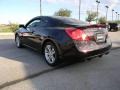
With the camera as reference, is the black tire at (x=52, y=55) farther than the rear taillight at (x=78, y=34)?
Yes

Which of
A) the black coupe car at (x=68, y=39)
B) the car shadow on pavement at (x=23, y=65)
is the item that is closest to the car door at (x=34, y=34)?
the black coupe car at (x=68, y=39)

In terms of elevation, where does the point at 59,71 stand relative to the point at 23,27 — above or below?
below

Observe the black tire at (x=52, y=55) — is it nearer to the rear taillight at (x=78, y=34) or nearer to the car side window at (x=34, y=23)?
the rear taillight at (x=78, y=34)

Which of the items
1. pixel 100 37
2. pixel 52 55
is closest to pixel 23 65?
pixel 52 55

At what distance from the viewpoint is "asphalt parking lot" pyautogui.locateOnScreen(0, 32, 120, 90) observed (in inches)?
188

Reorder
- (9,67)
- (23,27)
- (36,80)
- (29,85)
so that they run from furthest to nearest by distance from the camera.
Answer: (23,27)
(9,67)
(36,80)
(29,85)

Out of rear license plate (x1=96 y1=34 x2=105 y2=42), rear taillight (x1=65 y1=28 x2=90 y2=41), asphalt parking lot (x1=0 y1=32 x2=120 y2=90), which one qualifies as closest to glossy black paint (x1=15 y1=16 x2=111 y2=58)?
rear taillight (x1=65 y1=28 x2=90 y2=41)

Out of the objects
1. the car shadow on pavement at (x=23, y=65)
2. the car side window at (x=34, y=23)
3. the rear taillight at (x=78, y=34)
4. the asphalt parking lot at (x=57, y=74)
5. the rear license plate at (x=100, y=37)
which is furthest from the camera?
the car side window at (x=34, y=23)

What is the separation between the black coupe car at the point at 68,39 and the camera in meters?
5.80

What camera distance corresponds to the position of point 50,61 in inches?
257

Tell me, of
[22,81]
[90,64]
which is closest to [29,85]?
[22,81]

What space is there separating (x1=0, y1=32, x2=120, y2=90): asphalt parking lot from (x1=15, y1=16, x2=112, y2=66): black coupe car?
1.28 feet

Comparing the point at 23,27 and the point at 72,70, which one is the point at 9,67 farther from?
the point at 23,27

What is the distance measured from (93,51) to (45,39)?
60.9 inches
